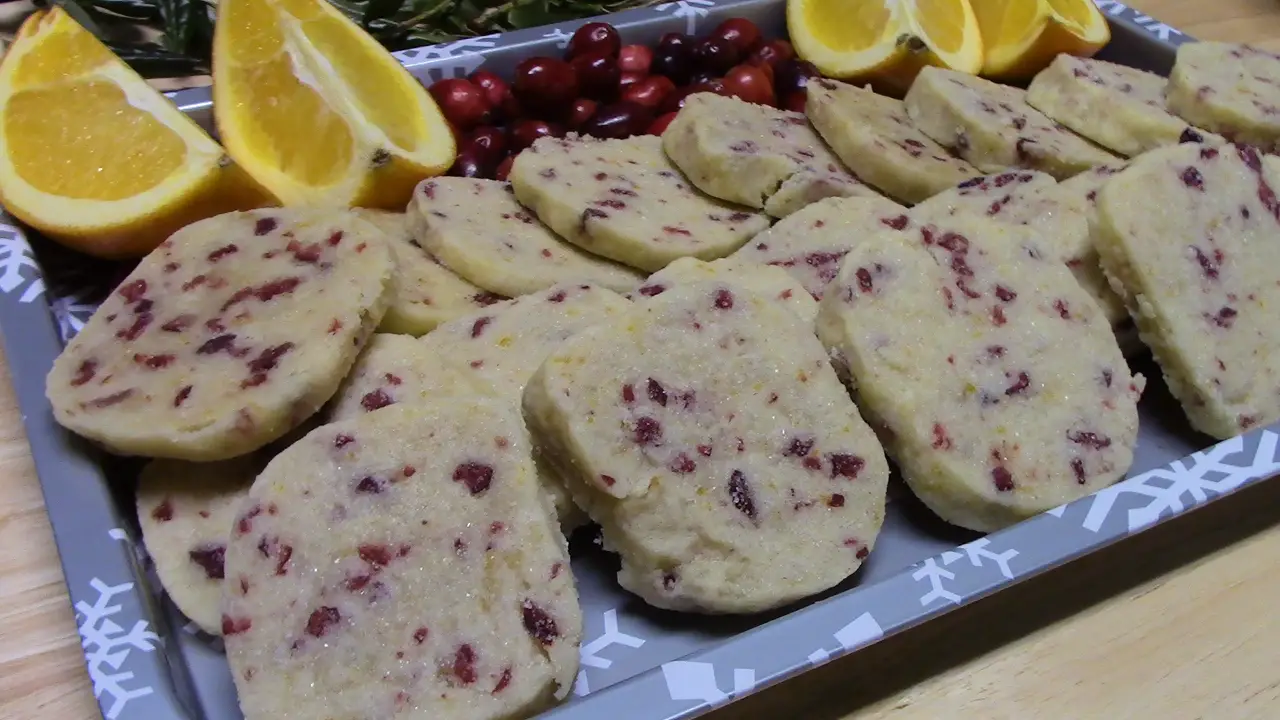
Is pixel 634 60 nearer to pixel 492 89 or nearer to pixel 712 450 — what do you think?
pixel 492 89

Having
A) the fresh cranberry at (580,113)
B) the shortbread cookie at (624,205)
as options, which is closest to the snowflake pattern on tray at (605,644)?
the shortbread cookie at (624,205)

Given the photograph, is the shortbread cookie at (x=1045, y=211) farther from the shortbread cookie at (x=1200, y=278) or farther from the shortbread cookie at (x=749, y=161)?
the shortbread cookie at (x=749, y=161)

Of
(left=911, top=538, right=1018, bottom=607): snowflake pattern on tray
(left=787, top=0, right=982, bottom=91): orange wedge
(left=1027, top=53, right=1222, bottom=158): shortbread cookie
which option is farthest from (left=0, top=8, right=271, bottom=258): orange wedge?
(left=1027, top=53, right=1222, bottom=158): shortbread cookie

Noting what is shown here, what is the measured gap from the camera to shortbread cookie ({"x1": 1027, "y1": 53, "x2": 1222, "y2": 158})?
2.32m

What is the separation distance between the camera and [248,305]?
157cm

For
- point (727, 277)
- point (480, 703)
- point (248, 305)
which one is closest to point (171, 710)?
point (480, 703)

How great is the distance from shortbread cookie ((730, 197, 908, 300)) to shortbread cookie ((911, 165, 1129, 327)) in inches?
3.4

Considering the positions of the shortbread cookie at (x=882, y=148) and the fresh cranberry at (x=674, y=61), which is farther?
the fresh cranberry at (x=674, y=61)

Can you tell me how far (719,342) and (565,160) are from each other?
2.50 feet

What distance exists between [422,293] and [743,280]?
0.58 meters

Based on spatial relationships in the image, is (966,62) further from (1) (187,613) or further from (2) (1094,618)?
(1) (187,613)

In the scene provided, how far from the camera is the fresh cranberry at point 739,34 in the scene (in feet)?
8.73

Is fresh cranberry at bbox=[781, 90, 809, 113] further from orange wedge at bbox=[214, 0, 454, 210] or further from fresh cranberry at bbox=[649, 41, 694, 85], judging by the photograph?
orange wedge at bbox=[214, 0, 454, 210]

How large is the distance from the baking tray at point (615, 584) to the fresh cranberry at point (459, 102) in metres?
0.86
